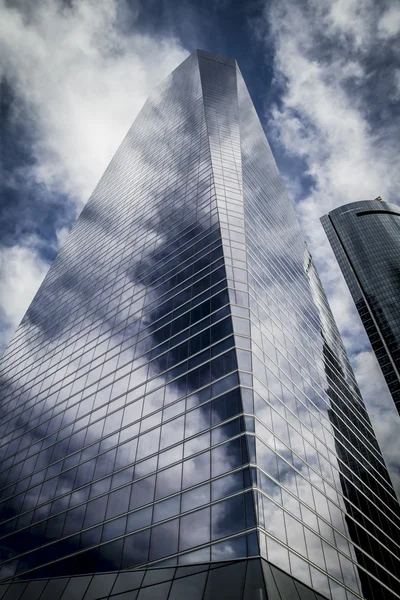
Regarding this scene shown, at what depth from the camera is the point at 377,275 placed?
172 meters

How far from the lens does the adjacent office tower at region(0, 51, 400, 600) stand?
22.9 m

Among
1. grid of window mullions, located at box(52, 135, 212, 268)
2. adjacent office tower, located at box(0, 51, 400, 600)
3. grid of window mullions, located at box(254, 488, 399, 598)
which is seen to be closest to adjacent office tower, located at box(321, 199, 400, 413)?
adjacent office tower, located at box(0, 51, 400, 600)

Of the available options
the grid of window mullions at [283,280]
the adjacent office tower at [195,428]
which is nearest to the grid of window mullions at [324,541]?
the adjacent office tower at [195,428]

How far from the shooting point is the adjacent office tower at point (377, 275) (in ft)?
512

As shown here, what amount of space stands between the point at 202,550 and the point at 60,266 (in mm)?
73407

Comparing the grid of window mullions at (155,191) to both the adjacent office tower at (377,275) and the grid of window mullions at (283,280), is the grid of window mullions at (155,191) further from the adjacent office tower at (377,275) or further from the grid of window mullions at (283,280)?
the adjacent office tower at (377,275)

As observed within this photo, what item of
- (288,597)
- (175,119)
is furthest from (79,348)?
(175,119)

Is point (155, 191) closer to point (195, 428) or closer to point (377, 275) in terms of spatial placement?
point (195, 428)

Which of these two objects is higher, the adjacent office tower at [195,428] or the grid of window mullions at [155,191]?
the grid of window mullions at [155,191]

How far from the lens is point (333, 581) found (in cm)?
2562

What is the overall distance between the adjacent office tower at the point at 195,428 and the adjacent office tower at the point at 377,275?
331 feet

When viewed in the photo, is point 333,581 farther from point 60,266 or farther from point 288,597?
point 60,266

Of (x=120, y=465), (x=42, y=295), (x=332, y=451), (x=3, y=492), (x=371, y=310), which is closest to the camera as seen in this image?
(x=120, y=465)

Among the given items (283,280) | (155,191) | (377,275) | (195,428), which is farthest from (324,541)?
(377,275)
